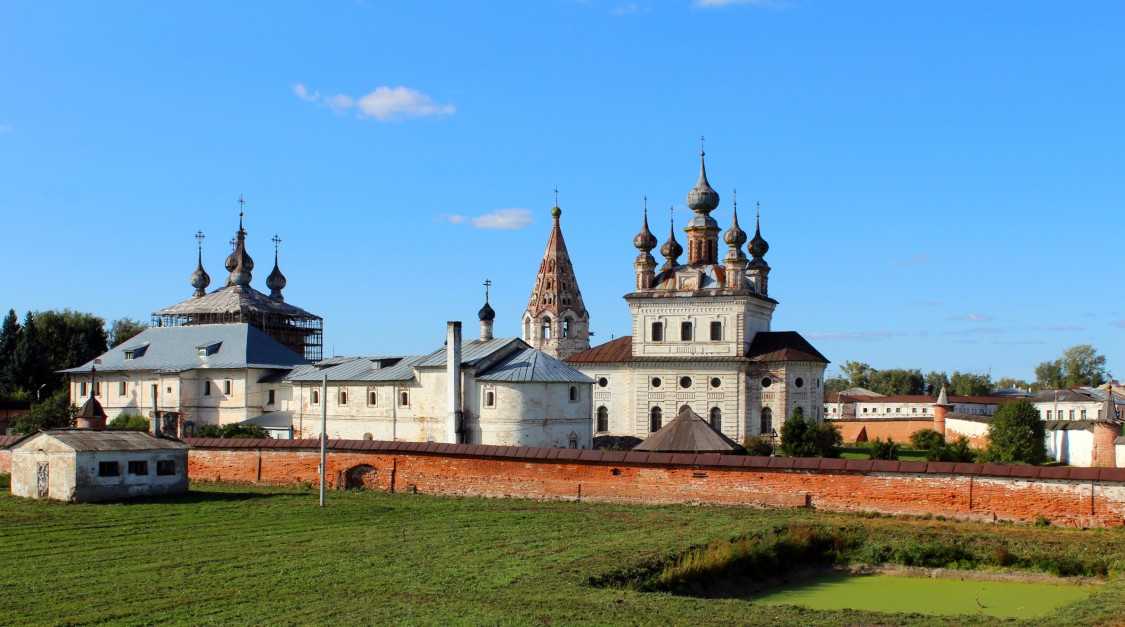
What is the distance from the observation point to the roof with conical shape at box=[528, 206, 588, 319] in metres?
53.6

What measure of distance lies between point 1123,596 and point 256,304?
47.1 meters

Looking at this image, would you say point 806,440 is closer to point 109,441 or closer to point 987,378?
point 109,441

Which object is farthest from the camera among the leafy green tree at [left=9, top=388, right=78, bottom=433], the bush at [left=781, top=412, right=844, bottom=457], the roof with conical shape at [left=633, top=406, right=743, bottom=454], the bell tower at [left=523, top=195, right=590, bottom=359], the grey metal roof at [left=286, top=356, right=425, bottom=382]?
the bell tower at [left=523, top=195, right=590, bottom=359]

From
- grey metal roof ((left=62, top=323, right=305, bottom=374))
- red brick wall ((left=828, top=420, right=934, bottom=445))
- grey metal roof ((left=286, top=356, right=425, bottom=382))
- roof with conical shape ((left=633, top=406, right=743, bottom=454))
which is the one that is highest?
grey metal roof ((left=62, top=323, right=305, bottom=374))

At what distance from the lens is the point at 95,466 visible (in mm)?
22531

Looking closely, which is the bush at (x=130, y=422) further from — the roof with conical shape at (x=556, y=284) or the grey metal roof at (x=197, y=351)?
the roof with conical shape at (x=556, y=284)

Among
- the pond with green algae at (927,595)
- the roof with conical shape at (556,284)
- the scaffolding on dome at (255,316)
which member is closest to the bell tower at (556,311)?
the roof with conical shape at (556,284)

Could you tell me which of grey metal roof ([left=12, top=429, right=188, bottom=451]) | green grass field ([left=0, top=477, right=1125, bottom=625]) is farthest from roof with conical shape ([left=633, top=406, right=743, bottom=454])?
grey metal roof ([left=12, top=429, right=188, bottom=451])

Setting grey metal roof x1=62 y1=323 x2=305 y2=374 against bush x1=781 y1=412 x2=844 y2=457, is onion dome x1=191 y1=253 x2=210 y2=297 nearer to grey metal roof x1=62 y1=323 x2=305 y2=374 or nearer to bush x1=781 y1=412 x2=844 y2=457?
grey metal roof x1=62 y1=323 x2=305 y2=374

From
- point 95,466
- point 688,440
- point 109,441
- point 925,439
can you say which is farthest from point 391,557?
point 925,439

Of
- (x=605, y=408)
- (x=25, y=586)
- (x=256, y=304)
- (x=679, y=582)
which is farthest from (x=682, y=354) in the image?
(x=25, y=586)

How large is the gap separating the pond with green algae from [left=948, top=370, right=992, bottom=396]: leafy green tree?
7796 cm

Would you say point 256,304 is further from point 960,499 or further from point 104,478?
point 960,499

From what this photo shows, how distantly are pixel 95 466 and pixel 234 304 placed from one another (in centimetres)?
3233
